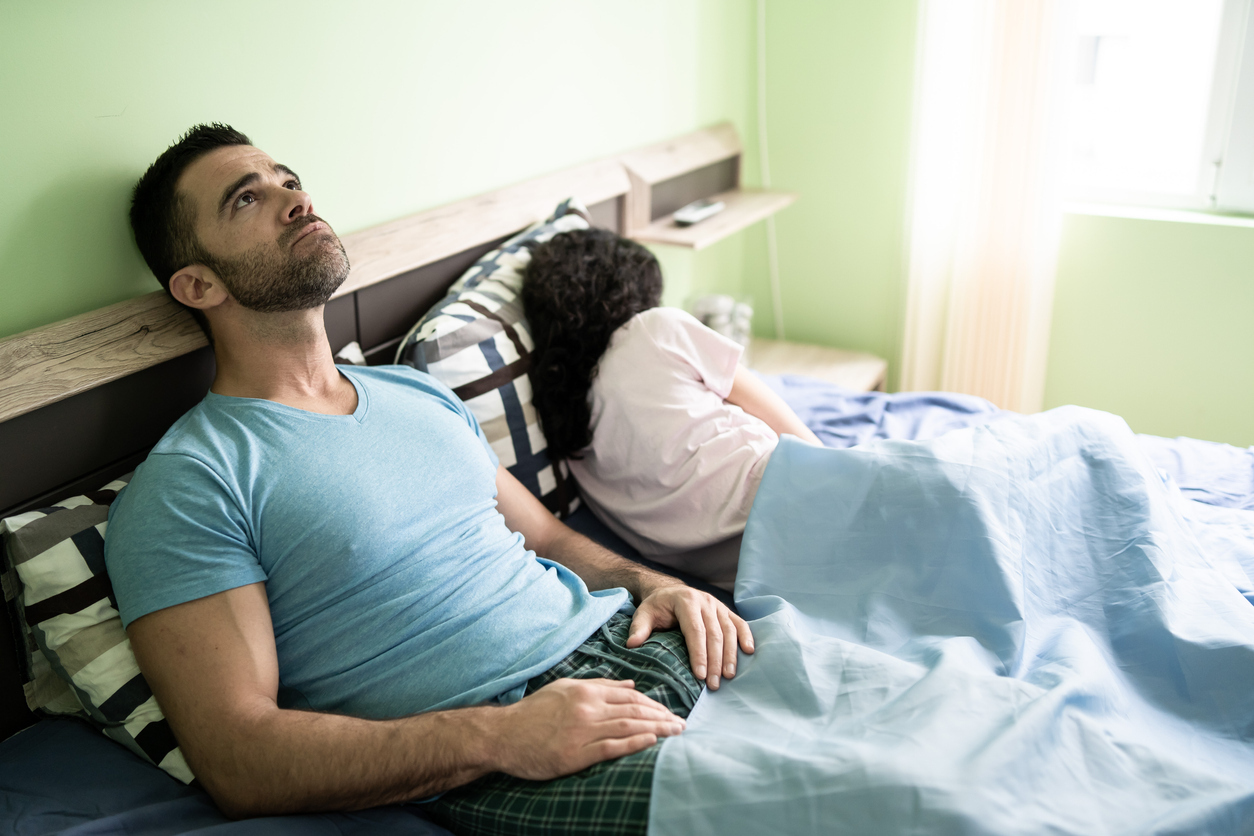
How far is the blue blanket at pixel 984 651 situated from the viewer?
36.0 inches

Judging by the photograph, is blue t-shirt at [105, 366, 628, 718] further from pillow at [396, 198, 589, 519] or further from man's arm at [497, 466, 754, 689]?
pillow at [396, 198, 589, 519]

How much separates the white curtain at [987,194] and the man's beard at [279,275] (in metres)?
1.83

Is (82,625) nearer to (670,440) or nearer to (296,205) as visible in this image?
(296,205)

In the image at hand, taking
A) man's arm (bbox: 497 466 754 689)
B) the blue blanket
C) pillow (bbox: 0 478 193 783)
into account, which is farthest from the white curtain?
pillow (bbox: 0 478 193 783)

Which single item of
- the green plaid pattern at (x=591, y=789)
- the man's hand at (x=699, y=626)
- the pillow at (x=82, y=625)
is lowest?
the green plaid pattern at (x=591, y=789)

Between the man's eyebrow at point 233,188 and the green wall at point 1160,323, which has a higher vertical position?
the man's eyebrow at point 233,188

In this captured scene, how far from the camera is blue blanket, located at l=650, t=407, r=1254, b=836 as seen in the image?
92 cm

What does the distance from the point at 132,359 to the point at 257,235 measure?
0.22 m

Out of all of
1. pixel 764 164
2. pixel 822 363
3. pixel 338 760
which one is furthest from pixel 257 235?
pixel 764 164

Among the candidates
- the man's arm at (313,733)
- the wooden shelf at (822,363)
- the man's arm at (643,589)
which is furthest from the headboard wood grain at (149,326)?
the wooden shelf at (822,363)

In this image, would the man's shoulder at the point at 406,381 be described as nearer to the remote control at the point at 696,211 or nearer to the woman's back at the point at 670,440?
the woman's back at the point at 670,440

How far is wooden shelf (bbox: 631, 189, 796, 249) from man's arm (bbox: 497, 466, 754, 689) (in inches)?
36.5

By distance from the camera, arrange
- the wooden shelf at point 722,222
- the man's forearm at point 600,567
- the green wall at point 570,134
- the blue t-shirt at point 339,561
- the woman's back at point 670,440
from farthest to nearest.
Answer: the wooden shelf at point 722,222 < the woman's back at point 670,440 < the man's forearm at point 600,567 < the green wall at point 570,134 < the blue t-shirt at point 339,561

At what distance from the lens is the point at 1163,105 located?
8.13 ft
